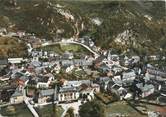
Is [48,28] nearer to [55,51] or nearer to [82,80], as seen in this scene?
[55,51]

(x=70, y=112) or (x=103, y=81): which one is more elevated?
(x=103, y=81)

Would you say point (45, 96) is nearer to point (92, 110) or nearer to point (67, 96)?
point (67, 96)

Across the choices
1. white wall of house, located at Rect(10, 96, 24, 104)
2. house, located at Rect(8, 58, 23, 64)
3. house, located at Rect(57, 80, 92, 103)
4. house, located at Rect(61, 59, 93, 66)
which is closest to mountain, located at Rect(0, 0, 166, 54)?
house, located at Rect(61, 59, 93, 66)

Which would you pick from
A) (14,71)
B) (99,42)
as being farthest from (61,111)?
(99,42)

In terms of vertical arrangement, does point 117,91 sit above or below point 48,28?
below

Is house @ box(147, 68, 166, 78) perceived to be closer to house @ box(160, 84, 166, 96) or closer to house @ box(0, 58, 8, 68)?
house @ box(160, 84, 166, 96)

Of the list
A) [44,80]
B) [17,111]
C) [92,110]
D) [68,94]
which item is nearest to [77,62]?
[44,80]

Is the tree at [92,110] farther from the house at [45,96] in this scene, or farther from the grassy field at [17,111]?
the grassy field at [17,111]
